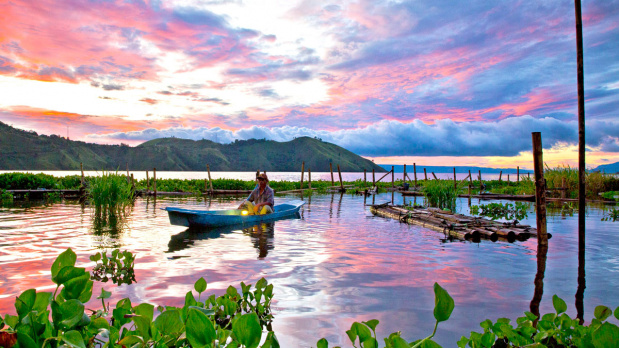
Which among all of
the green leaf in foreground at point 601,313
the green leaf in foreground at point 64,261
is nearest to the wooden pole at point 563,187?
the green leaf in foreground at point 601,313

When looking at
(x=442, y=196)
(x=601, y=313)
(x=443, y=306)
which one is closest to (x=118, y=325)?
(x=443, y=306)

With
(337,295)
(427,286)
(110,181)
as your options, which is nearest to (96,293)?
(337,295)

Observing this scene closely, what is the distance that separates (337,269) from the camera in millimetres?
6246

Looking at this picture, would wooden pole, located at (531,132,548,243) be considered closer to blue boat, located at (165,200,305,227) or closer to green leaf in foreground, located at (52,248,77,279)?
blue boat, located at (165,200,305,227)

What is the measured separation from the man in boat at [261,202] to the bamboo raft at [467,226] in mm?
4317

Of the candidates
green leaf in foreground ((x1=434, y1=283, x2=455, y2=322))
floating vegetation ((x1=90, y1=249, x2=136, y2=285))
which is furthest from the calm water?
green leaf in foreground ((x1=434, y1=283, x2=455, y2=322))

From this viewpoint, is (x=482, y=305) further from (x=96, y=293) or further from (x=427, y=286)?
(x=96, y=293)

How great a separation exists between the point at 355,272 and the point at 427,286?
114 cm

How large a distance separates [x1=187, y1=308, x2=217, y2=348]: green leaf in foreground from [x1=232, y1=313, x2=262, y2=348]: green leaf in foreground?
83mm

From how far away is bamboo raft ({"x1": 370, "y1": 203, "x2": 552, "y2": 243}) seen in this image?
916 cm

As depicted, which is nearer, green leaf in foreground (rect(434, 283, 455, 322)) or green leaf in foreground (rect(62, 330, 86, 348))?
green leaf in foreground (rect(62, 330, 86, 348))

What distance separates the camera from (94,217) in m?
12.1

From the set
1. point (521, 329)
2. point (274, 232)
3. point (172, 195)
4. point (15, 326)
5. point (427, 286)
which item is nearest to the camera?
point (15, 326)

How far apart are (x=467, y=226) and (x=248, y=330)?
10.00 meters
